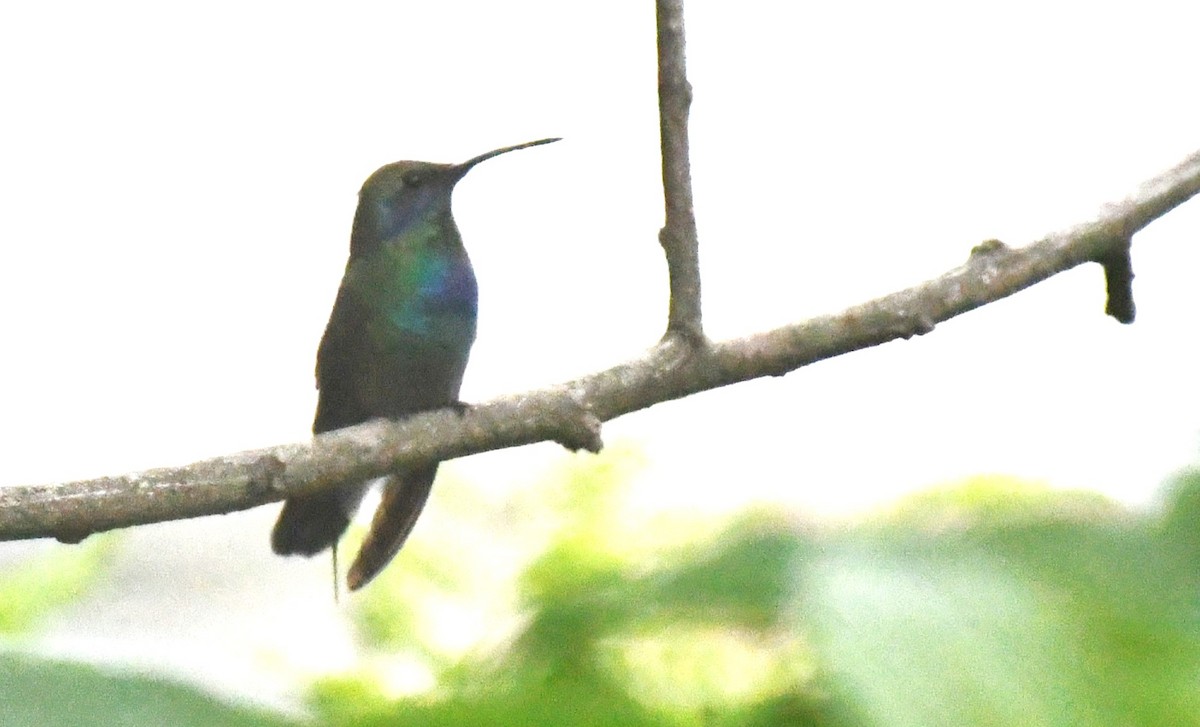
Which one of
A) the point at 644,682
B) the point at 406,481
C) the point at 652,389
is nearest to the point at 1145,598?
the point at 644,682

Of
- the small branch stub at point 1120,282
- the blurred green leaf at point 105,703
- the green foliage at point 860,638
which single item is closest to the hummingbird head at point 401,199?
the small branch stub at point 1120,282

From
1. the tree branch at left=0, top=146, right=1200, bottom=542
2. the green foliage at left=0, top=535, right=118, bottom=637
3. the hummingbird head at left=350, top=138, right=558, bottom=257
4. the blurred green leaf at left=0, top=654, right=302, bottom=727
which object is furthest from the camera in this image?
the hummingbird head at left=350, top=138, right=558, bottom=257

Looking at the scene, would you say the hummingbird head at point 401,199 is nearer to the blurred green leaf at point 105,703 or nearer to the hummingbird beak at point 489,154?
the hummingbird beak at point 489,154

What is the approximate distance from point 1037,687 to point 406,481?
94 cm

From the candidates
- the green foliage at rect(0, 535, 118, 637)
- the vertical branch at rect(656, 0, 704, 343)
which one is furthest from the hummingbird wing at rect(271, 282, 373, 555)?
the vertical branch at rect(656, 0, 704, 343)

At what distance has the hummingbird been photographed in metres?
1.30

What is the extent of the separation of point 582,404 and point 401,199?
0.79m

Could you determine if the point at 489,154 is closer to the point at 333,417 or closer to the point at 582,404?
the point at 333,417

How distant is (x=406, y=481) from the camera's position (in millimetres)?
1173

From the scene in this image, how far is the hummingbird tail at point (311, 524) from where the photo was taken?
128 cm

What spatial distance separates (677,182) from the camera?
0.79 meters

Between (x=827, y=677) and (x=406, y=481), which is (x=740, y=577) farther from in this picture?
(x=406, y=481)

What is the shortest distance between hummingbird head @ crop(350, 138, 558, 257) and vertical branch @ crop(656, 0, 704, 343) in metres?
0.74

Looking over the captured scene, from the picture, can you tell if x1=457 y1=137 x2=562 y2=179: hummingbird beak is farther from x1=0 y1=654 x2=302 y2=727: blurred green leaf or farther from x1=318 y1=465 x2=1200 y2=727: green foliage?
x1=0 y1=654 x2=302 y2=727: blurred green leaf
